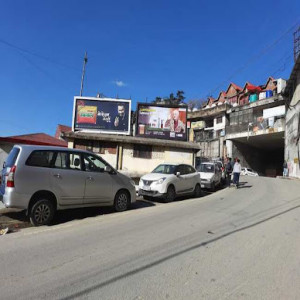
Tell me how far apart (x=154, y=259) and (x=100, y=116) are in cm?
1948

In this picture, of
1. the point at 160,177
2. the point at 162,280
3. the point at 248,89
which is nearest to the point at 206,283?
the point at 162,280

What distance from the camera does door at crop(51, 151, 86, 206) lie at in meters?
8.21

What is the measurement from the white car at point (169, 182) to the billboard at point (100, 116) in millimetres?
10143

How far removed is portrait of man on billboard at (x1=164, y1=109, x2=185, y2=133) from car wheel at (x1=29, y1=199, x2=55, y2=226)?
16.9 meters

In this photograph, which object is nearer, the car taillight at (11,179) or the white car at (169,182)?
the car taillight at (11,179)

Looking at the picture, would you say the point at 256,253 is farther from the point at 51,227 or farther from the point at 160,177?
the point at 160,177

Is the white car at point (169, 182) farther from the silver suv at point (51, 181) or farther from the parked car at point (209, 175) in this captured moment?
the silver suv at point (51, 181)

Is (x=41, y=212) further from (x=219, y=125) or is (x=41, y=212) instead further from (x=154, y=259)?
(x=219, y=125)

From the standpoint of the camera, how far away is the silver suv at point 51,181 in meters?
7.55

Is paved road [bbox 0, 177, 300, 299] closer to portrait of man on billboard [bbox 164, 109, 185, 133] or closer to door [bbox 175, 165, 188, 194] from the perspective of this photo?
door [bbox 175, 165, 188, 194]

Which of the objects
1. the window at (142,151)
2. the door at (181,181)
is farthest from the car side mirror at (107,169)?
the window at (142,151)

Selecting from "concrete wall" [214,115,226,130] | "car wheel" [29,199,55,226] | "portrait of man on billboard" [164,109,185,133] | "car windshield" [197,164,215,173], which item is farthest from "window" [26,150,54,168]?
Result: "concrete wall" [214,115,226,130]

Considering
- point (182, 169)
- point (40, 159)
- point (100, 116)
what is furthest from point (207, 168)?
point (40, 159)

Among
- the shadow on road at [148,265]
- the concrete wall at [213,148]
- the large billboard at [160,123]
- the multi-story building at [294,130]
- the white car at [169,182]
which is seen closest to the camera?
the shadow on road at [148,265]
